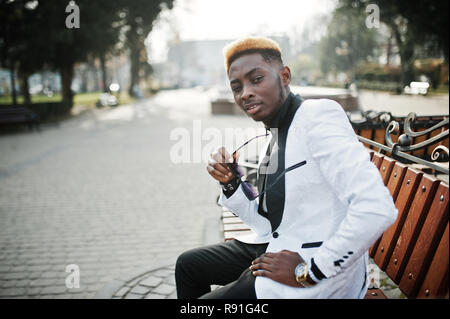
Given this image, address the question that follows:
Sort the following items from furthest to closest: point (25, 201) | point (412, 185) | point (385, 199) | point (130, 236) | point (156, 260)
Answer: point (25, 201), point (130, 236), point (156, 260), point (412, 185), point (385, 199)

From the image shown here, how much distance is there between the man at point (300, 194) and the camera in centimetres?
144

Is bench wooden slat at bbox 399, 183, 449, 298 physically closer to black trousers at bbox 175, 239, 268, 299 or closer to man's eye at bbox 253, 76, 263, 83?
black trousers at bbox 175, 239, 268, 299

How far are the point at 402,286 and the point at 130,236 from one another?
3405 millimetres

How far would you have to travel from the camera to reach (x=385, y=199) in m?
1.39

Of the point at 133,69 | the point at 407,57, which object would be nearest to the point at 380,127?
the point at 407,57

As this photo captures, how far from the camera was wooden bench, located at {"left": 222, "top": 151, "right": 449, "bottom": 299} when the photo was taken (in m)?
1.62

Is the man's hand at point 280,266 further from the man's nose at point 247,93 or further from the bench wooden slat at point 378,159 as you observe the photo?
the bench wooden slat at point 378,159

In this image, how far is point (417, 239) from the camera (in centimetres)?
184

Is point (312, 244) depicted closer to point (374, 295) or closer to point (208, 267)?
point (374, 295)

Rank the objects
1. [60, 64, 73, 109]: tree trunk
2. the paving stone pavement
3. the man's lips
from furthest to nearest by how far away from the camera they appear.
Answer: [60, 64, 73, 109]: tree trunk → the paving stone pavement → the man's lips

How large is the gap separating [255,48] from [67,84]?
935 inches

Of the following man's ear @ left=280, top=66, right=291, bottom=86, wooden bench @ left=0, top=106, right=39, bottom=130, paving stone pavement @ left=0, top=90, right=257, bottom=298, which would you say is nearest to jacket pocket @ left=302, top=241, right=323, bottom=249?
man's ear @ left=280, top=66, right=291, bottom=86
